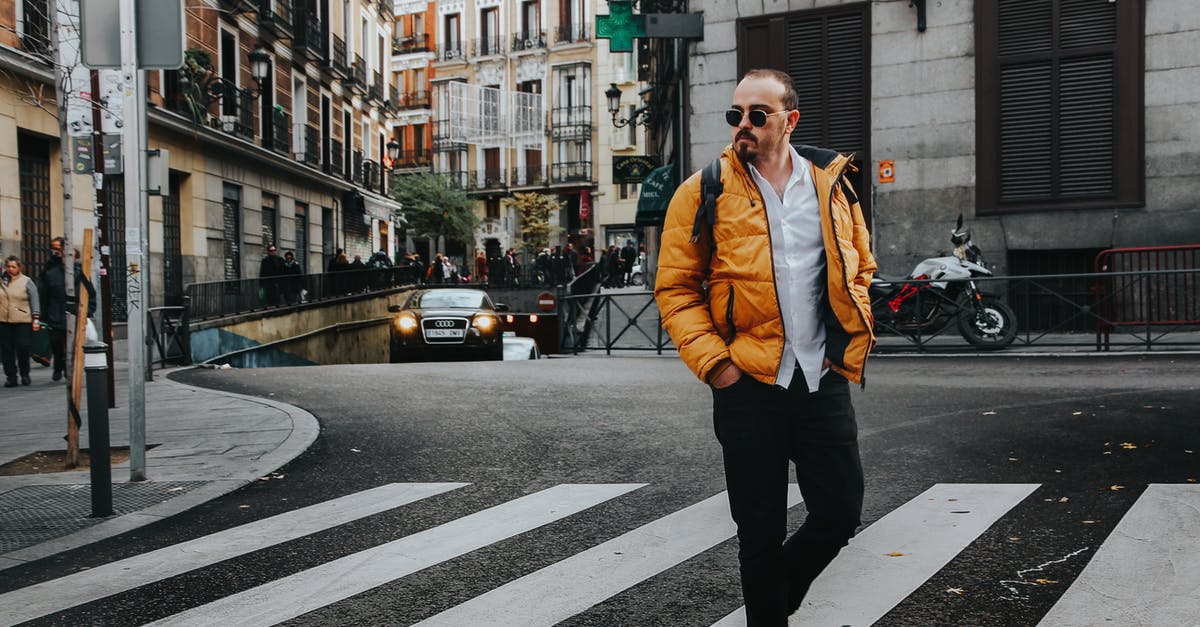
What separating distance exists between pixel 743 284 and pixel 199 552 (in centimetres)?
298

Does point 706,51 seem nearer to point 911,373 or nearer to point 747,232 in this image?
point 911,373

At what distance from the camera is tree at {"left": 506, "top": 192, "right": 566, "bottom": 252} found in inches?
2313

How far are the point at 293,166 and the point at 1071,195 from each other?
881 inches

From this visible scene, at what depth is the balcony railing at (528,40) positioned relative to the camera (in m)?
60.8

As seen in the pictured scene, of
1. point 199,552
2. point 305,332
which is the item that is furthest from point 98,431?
point 305,332

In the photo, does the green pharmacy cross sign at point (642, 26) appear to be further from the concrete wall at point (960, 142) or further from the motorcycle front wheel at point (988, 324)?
the motorcycle front wheel at point (988, 324)

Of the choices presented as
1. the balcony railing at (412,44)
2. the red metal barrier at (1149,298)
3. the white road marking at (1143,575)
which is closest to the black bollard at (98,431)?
the white road marking at (1143,575)

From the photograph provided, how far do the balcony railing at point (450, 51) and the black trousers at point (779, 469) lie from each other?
63008mm

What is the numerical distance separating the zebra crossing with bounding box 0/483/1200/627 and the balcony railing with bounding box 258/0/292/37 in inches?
1044

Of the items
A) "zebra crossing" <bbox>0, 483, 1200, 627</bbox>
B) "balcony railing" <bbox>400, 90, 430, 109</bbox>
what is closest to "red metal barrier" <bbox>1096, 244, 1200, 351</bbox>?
"zebra crossing" <bbox>0, 483, 1200, 627</bbox>

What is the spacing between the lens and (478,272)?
133 feet

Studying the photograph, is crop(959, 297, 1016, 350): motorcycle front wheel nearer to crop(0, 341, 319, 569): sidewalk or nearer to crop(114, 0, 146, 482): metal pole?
crop(0, 341, 319, 569): sidewalk

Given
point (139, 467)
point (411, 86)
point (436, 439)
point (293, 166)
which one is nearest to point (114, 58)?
point (139, 467)

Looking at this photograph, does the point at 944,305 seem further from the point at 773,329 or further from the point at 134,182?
the point at 773,329
